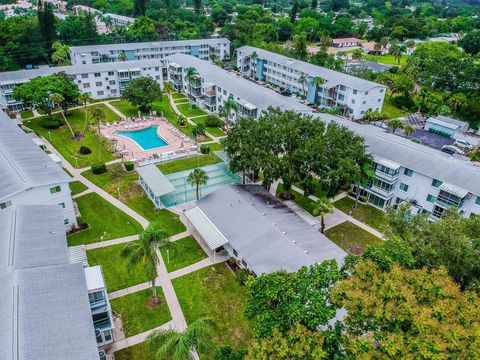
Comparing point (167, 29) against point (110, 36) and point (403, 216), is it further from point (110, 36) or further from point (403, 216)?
point (403, 216)

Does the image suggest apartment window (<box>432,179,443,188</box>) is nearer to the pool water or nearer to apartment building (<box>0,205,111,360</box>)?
the pool water

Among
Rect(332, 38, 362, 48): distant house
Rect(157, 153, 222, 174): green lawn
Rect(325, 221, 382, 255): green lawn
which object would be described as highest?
Rect(332, 38, 362, 48): distant house

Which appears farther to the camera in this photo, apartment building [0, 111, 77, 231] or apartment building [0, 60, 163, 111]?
apartment building [0, 60, 163, 111]

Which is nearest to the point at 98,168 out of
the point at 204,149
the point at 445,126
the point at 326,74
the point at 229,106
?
the point at 204,149

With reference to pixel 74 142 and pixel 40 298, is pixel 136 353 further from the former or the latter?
pixel 74 142

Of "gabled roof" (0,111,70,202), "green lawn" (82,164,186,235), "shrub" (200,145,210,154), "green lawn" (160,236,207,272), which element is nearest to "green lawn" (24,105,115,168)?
"green lawn" (82,164,186,235)

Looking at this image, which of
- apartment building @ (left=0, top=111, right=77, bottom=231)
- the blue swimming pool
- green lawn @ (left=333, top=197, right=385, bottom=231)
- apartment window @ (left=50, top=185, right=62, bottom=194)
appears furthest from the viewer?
the blue swimming pool

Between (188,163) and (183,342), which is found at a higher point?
(183,342)
